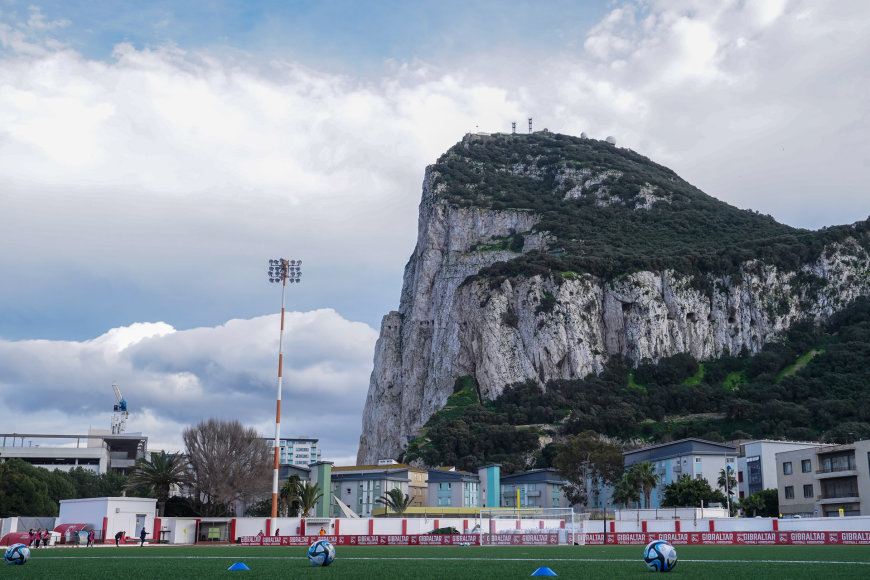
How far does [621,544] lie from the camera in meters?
53.9

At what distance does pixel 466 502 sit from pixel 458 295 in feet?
231

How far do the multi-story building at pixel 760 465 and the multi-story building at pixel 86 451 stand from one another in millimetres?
105279

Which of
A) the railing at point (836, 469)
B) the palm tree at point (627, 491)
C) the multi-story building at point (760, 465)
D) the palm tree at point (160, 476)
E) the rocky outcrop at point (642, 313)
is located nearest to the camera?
the palm tree at point (160, 476)

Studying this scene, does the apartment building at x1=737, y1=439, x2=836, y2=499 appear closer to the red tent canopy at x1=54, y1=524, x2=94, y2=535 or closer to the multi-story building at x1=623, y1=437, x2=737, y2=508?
the multi-story building at x1=623, y1=437, x2=737, y2=508

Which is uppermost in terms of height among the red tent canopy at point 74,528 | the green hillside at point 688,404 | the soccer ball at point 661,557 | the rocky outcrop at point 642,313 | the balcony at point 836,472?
the rocky outcrop at point 642,313

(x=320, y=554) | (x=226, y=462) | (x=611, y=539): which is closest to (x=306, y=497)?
(x=226, y=462)

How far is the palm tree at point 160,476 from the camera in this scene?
74.3m

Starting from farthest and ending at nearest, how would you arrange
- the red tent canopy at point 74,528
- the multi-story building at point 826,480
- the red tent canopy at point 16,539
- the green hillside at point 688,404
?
the green hillside at point 688,404, the multi-story building at point 826,480, the red tent canopy at point 74,528, the red tent canopy at point 16,539

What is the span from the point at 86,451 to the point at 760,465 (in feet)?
407

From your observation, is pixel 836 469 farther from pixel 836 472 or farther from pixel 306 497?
pixel 306 497

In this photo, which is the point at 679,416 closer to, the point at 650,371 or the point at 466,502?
the point at 650,371

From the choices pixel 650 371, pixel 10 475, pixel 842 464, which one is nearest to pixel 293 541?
pixel 10 475

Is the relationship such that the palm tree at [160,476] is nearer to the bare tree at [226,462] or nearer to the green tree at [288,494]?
the bare tree at [226,462]

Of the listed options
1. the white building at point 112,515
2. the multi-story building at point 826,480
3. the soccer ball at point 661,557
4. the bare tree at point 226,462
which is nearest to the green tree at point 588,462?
the multi-story building at point 826,480
